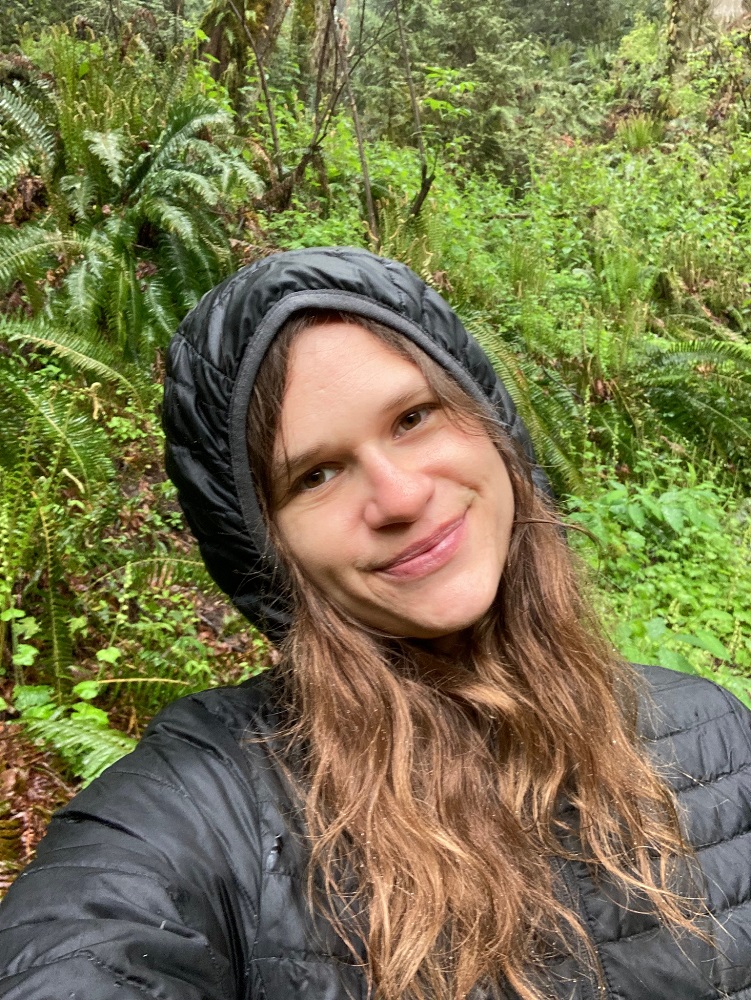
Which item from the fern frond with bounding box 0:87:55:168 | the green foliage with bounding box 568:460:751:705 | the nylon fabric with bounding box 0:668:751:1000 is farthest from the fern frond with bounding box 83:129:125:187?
the nylon fabric with bounding box 0:668:751:1000

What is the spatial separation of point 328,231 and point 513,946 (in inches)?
194

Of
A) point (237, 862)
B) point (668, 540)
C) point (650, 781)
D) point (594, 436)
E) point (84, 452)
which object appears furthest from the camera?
point (594, 436)

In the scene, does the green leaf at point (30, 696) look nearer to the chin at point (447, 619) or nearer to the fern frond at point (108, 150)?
the chin at point (447, 619)

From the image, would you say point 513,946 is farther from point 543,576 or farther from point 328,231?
point 328,231

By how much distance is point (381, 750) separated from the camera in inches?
42.8

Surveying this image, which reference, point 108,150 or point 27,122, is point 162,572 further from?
point 27,122

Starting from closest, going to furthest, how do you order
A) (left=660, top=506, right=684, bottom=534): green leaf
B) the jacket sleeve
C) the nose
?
the jacket sleeve → the nose → (left=660, top=506, right=684, bottom=534): green leaf

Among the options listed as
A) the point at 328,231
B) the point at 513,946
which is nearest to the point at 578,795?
the point at 513,946

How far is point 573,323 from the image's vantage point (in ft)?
17.7

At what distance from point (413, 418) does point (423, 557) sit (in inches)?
9.6

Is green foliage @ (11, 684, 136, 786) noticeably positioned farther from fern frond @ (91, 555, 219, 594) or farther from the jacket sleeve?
the jacket sleeve

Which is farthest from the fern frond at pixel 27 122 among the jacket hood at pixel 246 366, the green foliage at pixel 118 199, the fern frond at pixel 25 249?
the jacket hood at pixel 246 366

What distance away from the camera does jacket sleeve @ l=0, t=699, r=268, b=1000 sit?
768 millimetres

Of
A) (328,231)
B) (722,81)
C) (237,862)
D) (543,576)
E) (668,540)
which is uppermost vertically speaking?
(722,81)
